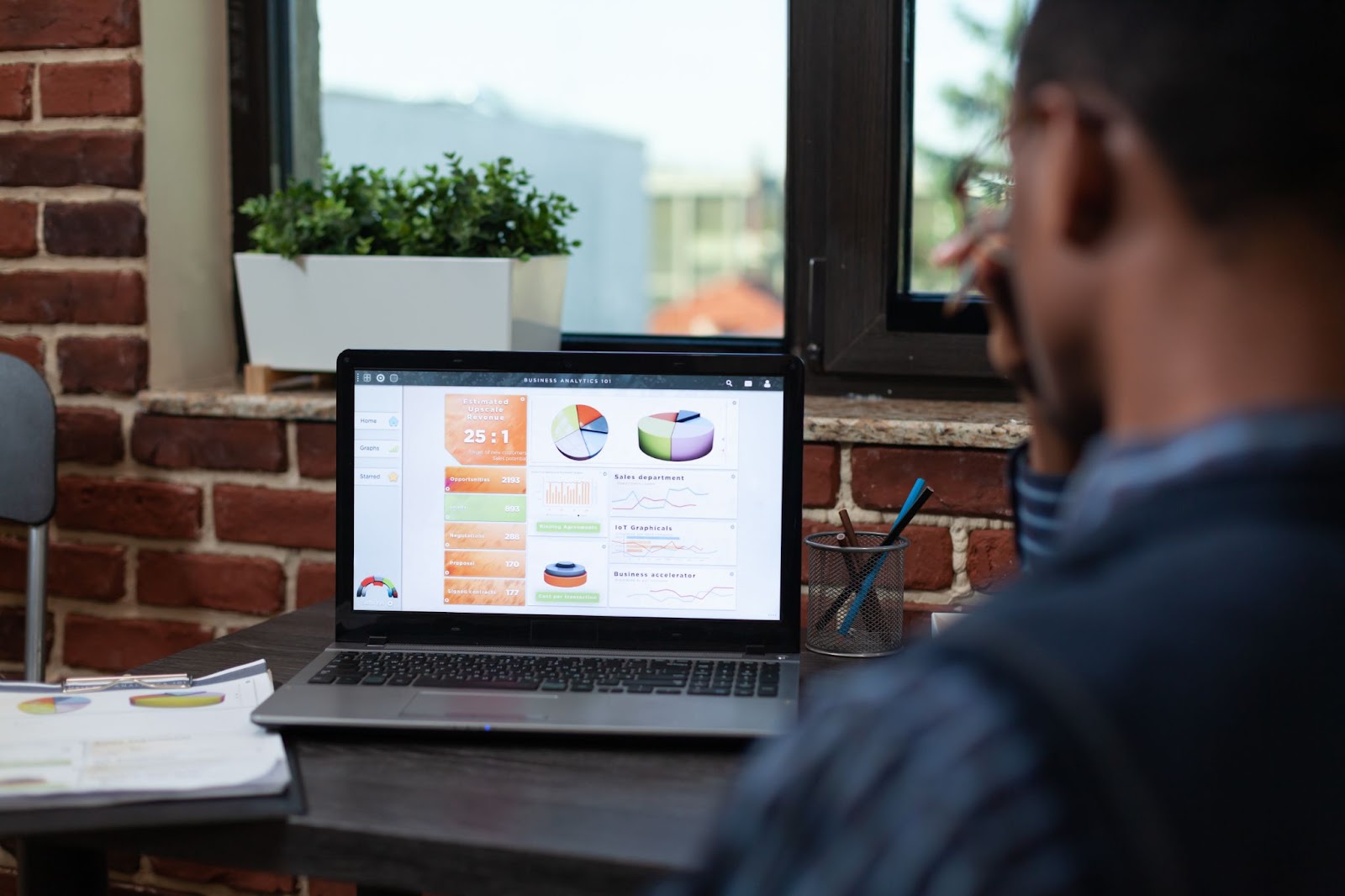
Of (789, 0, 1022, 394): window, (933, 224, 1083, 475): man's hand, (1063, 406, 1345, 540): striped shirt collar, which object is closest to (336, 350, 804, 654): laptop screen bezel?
(933, 224, 1083, 475): man's hand

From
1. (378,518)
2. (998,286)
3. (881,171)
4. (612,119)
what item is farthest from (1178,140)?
(612,119)

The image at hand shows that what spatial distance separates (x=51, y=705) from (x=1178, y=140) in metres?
0.87

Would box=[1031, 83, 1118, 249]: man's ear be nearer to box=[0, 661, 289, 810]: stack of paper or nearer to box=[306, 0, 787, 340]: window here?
box=[0, 661, 289, 810]: stack of paper

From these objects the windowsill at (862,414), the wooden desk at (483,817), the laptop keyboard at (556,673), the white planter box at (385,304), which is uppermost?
the white planter box at (385,304)

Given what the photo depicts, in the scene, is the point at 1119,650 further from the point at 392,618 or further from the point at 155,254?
the point at 155,254

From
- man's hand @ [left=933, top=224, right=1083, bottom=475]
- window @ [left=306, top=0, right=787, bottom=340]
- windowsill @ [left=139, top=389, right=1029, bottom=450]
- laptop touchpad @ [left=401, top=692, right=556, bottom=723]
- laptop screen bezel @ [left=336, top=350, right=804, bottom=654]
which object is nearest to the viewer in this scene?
man's hand @ [left=933, top=224, right=1083, bottom=475]

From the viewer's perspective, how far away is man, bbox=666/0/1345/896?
1.11ft

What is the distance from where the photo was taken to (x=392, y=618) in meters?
1.09

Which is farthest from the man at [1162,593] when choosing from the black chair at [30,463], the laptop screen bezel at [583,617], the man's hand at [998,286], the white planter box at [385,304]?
the black chair at [30,463]

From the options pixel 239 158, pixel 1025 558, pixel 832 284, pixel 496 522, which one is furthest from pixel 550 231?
pixel 1025 558

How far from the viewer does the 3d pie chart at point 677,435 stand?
1.07 metres

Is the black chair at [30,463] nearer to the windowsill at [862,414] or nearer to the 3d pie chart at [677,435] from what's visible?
the windowsill at [862,414]

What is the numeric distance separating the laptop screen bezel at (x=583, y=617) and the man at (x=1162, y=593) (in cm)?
64

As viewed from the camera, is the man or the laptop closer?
the man
